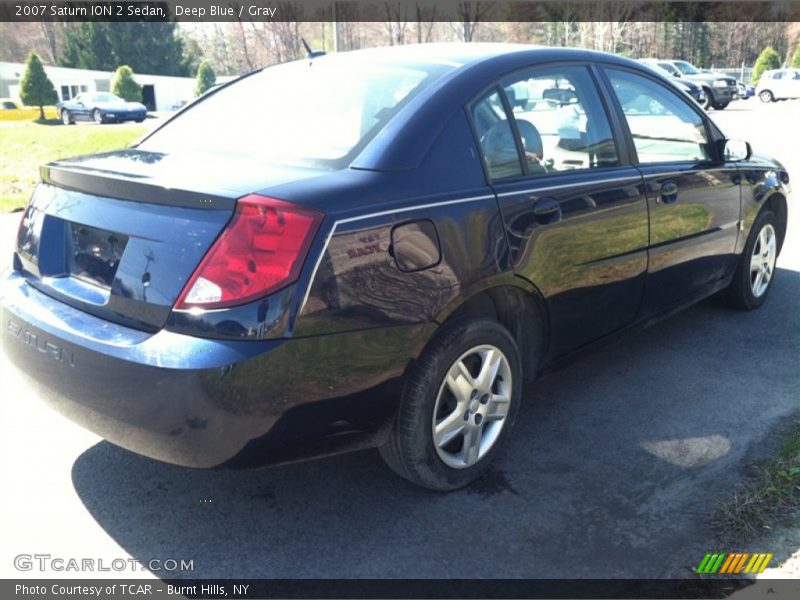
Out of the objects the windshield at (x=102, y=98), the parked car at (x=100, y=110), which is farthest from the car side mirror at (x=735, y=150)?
the windshield at (x=102, y=98)

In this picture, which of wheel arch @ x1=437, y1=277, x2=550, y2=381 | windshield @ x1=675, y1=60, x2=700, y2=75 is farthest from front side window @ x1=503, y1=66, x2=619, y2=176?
windshield @ x1=675, y1=60, x2=700, y2=75

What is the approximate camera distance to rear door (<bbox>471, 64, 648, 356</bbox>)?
3199mm

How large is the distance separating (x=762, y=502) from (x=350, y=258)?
1835mm

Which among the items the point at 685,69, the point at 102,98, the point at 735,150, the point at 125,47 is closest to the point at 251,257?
the point at 735,150

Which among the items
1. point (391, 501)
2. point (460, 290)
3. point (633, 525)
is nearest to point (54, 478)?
point (391, 501)

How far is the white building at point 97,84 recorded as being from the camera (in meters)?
51.7

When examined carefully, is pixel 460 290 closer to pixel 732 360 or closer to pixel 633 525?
pixel 633 525

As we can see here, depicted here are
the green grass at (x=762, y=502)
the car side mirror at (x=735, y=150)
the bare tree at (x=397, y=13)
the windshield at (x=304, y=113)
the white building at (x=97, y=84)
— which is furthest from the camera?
the white building at (x=97, y=84)

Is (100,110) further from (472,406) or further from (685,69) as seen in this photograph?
(472,406)

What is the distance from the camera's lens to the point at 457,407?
3053 millimetres

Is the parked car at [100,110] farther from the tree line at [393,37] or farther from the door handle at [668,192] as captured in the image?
the door handle at [668,192]

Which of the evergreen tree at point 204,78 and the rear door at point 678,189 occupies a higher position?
the evergreen tree at point 204,78

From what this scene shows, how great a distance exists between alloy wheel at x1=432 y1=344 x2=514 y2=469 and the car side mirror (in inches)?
91.0

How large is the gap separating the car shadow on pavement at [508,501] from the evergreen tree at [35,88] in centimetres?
4129
